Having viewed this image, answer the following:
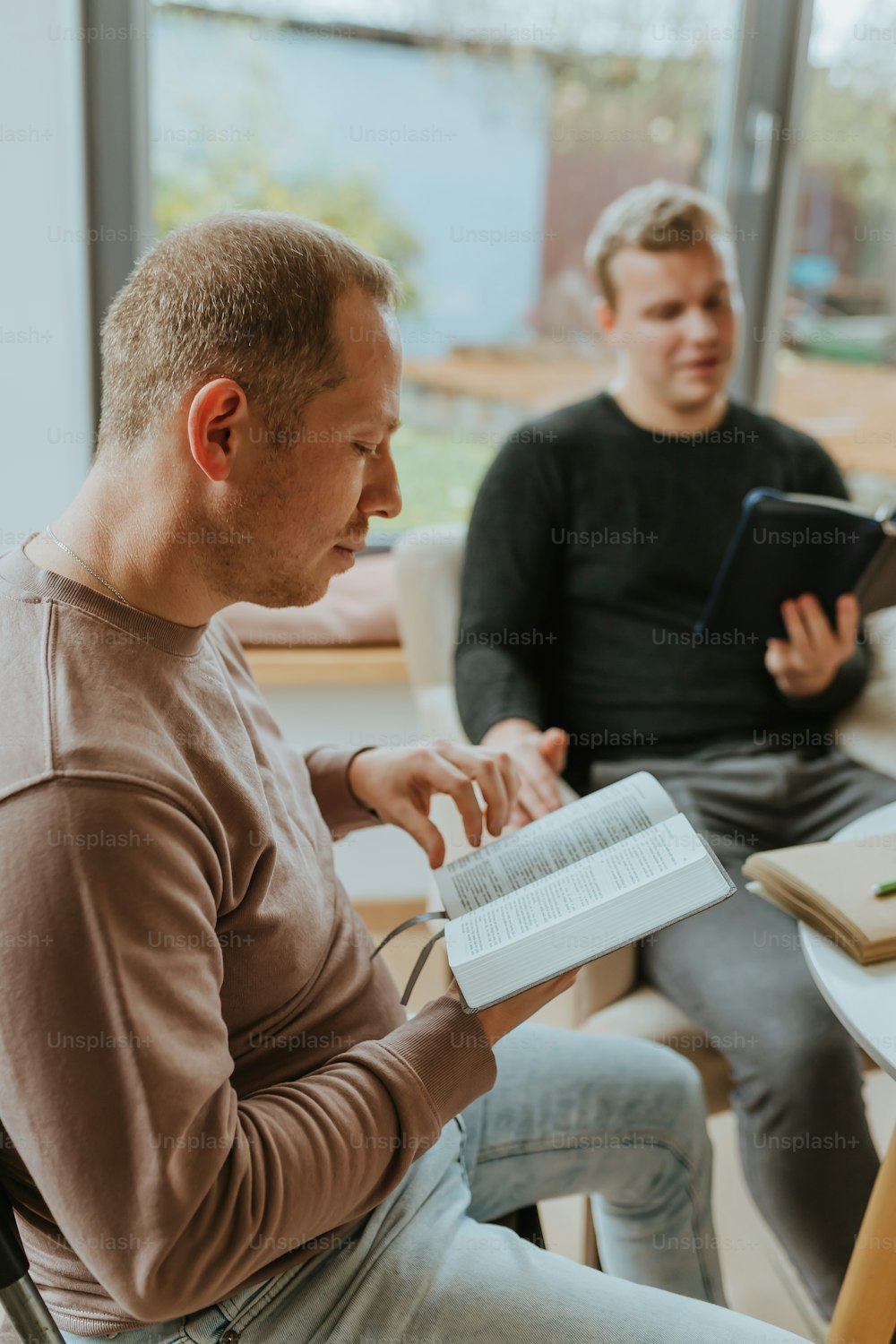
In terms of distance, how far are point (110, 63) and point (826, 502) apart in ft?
5.05

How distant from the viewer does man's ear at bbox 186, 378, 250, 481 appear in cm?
79

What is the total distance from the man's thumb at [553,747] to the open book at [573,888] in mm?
317

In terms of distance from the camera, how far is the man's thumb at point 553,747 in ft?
4.80

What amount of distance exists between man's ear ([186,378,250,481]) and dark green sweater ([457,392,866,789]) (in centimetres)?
103

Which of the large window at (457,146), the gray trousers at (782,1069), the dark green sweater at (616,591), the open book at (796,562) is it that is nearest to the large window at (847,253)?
the large window at (457,146)

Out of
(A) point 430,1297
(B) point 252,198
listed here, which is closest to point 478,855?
(A) point 430,1297

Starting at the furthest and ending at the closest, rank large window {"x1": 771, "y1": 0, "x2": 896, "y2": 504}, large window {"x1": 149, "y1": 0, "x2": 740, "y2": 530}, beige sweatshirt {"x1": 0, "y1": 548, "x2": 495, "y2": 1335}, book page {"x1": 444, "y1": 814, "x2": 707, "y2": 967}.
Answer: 1. large window {"x1": 771, "y1": 0, "x2": 896, "y2": 504}
2. large window {"x1": 149, "y1": 0, "x2": 740, "y2": 530}
3. book page {"x1": 444, "y1": 814, "x2": 707, "y2": 967}
4. beige sweatshirt {"x1": 0, "y1": 548, "x2": 495, "y2": 1335}

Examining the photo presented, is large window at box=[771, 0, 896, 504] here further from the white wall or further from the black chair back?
the black chair back

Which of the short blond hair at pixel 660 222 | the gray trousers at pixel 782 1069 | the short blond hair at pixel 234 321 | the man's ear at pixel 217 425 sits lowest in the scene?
the gray trousers at pixel 782 1069

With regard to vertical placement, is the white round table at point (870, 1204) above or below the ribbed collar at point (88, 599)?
below

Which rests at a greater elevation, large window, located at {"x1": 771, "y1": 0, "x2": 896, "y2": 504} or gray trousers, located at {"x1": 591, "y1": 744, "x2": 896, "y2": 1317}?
large window, located at {"x1": 771, "y1": 0, "x2": 896, "y2": 504}

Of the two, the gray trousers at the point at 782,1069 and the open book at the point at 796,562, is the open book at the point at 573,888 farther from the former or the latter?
the open book at the point at 796,562

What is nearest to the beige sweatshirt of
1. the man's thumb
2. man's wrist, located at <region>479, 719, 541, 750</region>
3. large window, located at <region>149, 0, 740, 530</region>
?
the man's thumb

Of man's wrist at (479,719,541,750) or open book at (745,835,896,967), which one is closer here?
open book at (745,835,896,967)
